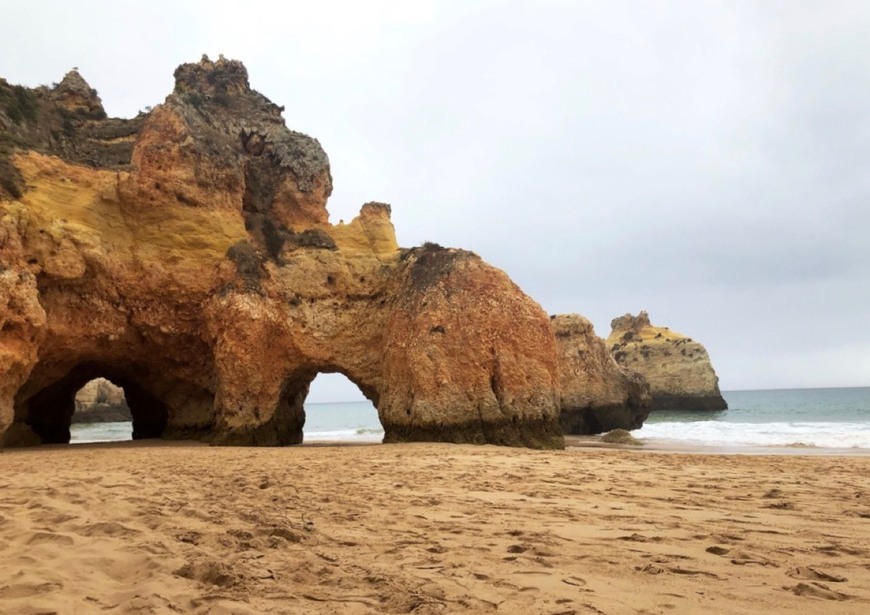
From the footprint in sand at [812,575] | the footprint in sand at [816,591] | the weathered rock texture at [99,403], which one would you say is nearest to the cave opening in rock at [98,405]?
the weathered rock texture at [99,403]

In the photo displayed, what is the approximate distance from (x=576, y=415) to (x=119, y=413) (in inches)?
1528

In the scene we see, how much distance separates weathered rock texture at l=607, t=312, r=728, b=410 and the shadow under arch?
4135 cm

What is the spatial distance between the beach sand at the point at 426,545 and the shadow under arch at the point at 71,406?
40.2 feet

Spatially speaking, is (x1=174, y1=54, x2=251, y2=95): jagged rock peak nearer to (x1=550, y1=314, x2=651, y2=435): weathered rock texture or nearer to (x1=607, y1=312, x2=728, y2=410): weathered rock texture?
(x1=550, y1=314, x2=651, y2=435): weathered rock texture

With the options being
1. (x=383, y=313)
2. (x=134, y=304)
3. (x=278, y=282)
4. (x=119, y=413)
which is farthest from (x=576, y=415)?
(x=119, y=413)

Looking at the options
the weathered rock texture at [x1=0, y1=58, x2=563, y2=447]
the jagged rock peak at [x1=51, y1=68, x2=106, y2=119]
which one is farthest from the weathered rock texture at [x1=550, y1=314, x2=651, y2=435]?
the jagged rock peak at [x1=51, y1=68, x2=106, y2=119]

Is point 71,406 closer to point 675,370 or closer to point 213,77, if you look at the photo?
point 213,77

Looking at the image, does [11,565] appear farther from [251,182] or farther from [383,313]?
[251,182]

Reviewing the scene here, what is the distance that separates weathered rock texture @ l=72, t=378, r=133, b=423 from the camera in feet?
144

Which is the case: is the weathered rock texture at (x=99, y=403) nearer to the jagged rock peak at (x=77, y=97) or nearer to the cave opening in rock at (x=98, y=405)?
the cave opening in rock at (x=98, y=405)

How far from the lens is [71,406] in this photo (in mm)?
19766

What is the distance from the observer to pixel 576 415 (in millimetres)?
31656

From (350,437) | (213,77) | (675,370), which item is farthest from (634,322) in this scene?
(213,77)

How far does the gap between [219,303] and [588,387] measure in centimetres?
2235
